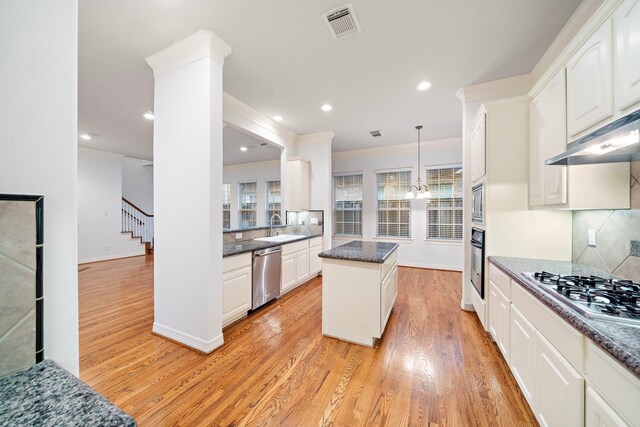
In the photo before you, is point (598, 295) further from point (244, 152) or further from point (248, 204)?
point (248, 204)

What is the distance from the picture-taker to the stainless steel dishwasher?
3057mm

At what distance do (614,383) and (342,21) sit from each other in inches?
106

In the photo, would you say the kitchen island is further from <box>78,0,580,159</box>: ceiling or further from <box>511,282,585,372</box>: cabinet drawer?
<box>78,0,580,159</box>: ceiling

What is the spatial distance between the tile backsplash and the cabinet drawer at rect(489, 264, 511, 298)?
615mm

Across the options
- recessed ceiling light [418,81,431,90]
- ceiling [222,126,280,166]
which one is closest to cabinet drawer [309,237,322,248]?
ceiling [222,126,280,166]

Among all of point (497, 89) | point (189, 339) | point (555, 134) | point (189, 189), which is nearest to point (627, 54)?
point (555, 134)

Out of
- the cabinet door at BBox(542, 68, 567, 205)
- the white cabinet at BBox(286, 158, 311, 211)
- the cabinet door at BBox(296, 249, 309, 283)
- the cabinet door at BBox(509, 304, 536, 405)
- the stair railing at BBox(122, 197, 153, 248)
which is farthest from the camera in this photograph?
the stair railing at BBox(122, 197, 153, 248)

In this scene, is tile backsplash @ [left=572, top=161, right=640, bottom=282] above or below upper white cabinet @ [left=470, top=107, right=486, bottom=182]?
below

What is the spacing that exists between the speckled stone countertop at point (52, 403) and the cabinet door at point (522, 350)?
79.1 inches

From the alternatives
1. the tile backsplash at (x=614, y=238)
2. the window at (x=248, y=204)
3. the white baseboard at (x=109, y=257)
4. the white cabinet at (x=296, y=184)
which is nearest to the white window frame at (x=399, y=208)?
the white cabinet at (x=296, y=184)

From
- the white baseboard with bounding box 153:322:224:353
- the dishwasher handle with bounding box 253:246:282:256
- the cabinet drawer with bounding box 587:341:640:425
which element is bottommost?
the white baseboard with bounding box 153:322:224:353

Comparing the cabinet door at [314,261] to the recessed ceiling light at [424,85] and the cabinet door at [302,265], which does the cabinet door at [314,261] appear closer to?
the cabinet door at [302,265]

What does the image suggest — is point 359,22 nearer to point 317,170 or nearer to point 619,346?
point 619,346

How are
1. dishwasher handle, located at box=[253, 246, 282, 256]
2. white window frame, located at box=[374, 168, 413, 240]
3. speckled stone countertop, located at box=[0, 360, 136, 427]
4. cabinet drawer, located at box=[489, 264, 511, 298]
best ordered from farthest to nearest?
white window frame, located at box=[374, 168, 413, 240] → dishwasher handle, located at box=[253, 246, 282, 256] → cabinet drawer, located at box=[489, 264, 511, 298] → speckled stone countertop, located at box=[0, 360, 136, 427]
